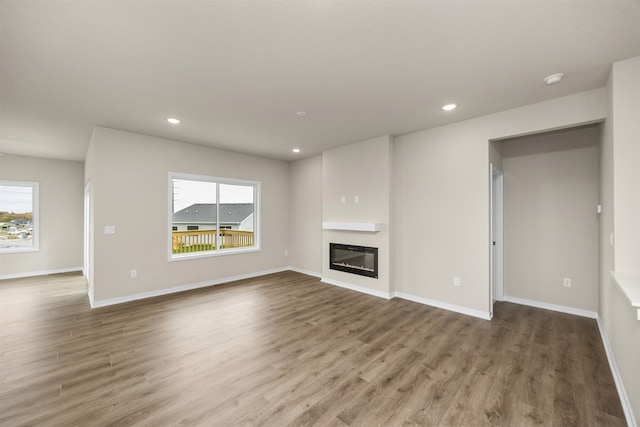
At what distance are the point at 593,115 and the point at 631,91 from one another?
56 centimetres

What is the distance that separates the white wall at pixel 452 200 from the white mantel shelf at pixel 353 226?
0.40 meters

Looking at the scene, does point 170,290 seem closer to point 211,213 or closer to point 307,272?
point 211,213

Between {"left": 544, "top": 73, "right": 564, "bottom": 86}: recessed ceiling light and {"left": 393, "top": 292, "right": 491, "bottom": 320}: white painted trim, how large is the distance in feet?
8.83

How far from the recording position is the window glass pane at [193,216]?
4810mm

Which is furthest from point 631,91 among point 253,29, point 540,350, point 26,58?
point 26,58

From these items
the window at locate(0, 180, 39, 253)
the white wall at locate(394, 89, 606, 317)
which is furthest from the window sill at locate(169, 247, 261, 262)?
the window at locate(0, 180, 39, 253)

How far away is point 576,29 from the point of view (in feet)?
6.00

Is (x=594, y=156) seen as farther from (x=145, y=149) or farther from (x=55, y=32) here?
(x=145, y=149)

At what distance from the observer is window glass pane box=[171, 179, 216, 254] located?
481 centimetres

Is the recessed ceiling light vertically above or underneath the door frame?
above

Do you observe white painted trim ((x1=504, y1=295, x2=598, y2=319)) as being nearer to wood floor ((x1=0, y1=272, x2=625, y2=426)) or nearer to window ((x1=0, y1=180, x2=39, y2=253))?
wood floor ((x1=0, y1=272, x2=625, y2=426))

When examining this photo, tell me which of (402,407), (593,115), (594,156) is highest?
(593,115)

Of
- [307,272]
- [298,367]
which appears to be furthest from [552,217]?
[307,272]

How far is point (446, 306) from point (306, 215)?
333 centimetres
